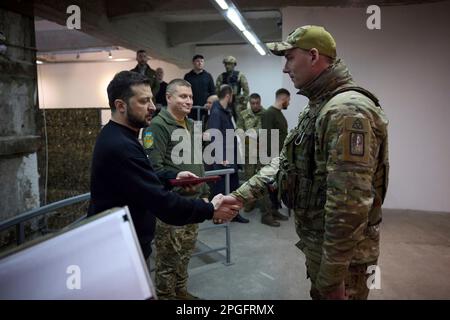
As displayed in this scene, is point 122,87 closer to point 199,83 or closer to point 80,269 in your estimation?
point 80,269

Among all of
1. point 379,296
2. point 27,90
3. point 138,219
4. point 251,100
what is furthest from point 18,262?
point 251,100

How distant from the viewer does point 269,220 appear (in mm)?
5188

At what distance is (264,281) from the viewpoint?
342 centimetres

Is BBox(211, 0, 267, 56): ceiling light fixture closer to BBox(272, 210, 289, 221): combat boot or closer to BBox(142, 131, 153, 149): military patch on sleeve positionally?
BBox(142, 131, 153, 149): military patch on sleeve

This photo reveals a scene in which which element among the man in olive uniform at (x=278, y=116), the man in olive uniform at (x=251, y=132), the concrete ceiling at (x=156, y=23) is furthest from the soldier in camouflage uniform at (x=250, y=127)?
the concrete ceiling at (x=156, y=23)

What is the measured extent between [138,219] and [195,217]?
30 cm

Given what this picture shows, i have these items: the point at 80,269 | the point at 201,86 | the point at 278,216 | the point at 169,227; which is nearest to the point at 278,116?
the point at 278,216

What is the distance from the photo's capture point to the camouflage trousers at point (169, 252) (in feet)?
9.04

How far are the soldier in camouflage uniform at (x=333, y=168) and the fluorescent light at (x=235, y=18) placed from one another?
3225mm

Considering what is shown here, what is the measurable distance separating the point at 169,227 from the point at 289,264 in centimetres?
167

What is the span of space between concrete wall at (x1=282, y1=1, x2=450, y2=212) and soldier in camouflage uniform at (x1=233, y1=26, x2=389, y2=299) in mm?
4060

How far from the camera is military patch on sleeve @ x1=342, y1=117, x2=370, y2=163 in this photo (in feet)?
4.67

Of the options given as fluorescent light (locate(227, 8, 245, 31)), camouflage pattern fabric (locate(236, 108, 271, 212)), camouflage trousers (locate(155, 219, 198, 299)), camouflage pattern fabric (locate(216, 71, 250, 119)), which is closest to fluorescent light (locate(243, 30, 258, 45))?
fluorescent light (locate(227, 8, 245, 31))

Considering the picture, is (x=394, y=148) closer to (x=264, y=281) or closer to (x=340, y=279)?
(x=264, y=281)
